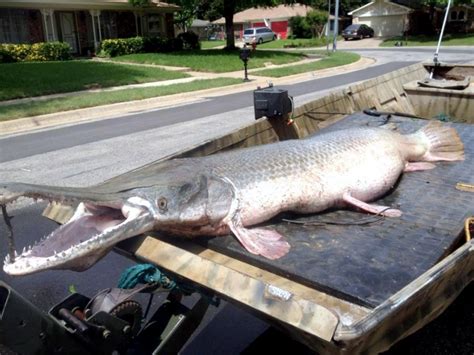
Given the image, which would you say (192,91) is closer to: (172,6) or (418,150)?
(418,150)

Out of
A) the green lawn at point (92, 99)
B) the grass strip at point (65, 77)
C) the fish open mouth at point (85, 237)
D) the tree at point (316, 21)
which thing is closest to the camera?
the fish open mouth at point (85, 237)

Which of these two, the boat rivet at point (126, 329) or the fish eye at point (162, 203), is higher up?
the fish eye at point (162, 203)

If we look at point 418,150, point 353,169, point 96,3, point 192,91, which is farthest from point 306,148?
point 96,3

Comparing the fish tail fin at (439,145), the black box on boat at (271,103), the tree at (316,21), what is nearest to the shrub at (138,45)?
the tree at (316,21)

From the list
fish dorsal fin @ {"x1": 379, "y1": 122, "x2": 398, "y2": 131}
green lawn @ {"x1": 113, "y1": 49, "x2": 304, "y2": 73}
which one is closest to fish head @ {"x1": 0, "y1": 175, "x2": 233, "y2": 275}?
fish dorsal fin @ {"x1": 379, "y1": 122, "x2": 398, "y2": 131}

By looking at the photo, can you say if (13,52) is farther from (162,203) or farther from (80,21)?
(162,203)

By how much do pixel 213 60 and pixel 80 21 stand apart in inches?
465

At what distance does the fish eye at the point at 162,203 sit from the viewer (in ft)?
9.04

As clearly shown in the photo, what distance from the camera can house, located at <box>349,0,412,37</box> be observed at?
57469 millimetres

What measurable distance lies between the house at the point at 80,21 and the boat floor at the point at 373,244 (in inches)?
1190

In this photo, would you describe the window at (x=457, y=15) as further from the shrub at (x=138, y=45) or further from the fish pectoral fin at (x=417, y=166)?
the fish pectoral fin at (x=417, y=166)

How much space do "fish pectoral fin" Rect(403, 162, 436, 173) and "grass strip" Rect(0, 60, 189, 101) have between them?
14.6 meters

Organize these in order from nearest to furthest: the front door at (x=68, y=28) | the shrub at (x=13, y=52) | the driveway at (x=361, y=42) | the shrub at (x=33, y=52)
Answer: the shrub at (x=13, y=52) < the shrub at (x=33, y=52) < the front door at (x=68, y=28) < the driveway at (x=361, y=42)

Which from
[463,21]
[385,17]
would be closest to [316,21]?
[385,17]
